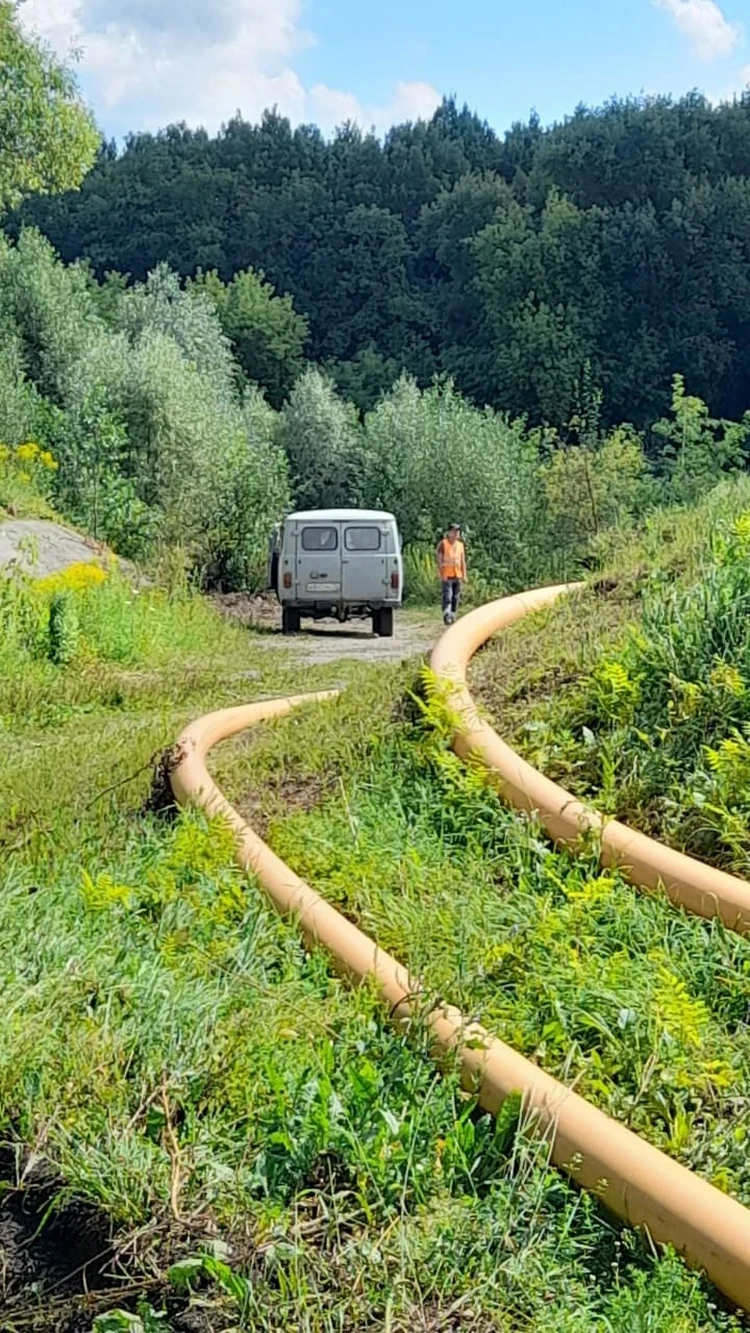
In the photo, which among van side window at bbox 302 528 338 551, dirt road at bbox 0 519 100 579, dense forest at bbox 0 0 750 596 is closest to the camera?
dirt road at bbox 0 519 100 579

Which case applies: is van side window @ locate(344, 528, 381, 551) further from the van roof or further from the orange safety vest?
the orange safety vest

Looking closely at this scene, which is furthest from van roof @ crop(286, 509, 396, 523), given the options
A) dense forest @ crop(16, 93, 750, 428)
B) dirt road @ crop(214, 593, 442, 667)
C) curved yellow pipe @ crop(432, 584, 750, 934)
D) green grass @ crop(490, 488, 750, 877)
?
dense forest @ crop(16, 93, 750, 428)

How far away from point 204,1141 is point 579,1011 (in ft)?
3.59

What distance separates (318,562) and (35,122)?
29.9ft

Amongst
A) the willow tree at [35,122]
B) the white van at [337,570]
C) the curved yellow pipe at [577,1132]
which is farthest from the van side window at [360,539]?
the curved yellow pipe at [577,1132]

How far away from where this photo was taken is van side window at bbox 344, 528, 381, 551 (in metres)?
18.7

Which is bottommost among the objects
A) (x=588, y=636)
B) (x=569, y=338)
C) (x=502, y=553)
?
(x=502, y=553)

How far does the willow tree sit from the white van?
7872 millimetres

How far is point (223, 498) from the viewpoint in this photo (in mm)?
26141

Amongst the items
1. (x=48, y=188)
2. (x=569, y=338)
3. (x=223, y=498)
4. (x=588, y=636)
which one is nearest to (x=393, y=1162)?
(x=588, y=636)

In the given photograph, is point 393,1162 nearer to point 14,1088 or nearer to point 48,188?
point 14,1088

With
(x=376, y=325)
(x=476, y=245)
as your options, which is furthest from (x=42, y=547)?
(x=376, y=325)

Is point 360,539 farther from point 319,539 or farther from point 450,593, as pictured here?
point 450,593

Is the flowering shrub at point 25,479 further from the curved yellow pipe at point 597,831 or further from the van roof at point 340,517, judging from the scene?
the curved yellow pipe at point 597,831
